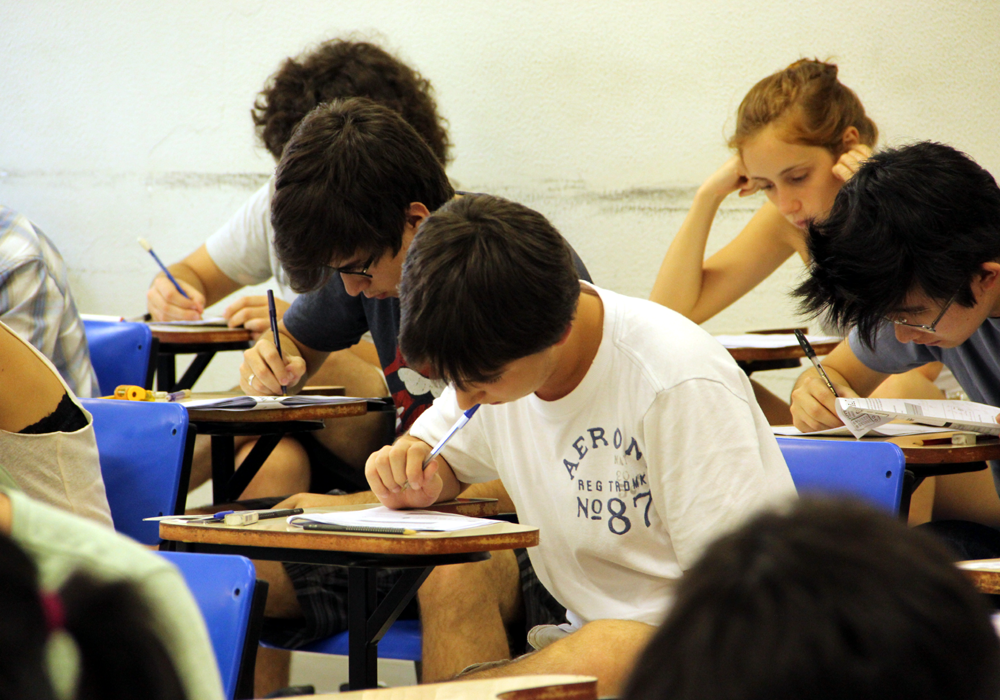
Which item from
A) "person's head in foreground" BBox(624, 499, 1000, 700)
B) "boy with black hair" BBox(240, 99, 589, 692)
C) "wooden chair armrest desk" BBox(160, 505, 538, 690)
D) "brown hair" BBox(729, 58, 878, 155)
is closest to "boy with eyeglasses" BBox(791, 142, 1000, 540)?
"boy with black hair" BBox(240, 99, 589, 692)

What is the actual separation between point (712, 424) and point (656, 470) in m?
0.10

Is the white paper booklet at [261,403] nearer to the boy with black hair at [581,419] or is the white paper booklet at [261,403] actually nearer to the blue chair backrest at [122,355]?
the blue chair backrest at [122,355]

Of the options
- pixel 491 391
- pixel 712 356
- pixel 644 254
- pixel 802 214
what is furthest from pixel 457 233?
pixel 644 254

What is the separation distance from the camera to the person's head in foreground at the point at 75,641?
1.15ft

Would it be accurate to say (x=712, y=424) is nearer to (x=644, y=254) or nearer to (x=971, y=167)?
(x=971, y=167)

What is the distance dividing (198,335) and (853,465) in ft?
6.30

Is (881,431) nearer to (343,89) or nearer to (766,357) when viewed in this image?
(766,357)

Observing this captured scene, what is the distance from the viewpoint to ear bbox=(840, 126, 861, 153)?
2566mm

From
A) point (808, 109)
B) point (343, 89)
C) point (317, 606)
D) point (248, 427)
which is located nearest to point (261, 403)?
point (248, 427)

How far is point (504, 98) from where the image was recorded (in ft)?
12.6

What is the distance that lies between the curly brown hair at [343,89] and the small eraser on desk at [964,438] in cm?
167

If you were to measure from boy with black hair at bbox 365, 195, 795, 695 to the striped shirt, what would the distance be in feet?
3.83

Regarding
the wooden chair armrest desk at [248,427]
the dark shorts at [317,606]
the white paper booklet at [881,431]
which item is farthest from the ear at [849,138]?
the dark shorts at [317,606]

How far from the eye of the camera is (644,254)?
3738 millimetres
